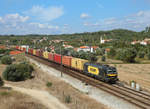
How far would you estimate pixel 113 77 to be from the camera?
90.3 feet

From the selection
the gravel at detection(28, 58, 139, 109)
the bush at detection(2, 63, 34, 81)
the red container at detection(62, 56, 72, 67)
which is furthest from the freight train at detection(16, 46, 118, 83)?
the bush at detection(2, 63, 34, 81)

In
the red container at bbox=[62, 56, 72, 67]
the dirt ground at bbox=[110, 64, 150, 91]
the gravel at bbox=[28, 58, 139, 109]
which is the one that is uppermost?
the red container at bbox=[62, 56, 72, 67]

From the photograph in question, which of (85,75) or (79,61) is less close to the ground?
(79,61)

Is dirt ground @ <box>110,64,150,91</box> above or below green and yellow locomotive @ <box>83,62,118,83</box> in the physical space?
below

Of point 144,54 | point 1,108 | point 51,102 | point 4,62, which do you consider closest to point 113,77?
point 51,102

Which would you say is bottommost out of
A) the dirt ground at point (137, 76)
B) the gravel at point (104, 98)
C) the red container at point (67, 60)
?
the dirt ground at point (137, 76)

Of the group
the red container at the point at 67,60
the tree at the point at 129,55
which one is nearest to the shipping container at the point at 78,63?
the red container at the point at 67,60

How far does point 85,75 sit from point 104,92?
12570 mm

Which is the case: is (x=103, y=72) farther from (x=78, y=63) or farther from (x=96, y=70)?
(x=78, y=63)

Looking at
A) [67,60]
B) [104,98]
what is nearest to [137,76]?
[67,60]

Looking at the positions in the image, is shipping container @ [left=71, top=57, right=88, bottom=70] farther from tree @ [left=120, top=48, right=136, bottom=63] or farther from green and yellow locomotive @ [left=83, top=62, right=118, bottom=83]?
tree @ [left=120, top=48, right=136, bottom=63]

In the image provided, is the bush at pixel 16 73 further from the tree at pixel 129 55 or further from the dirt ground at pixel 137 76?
the tree at pixel 129 55

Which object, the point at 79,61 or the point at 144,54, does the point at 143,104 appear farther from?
the point at 144,54

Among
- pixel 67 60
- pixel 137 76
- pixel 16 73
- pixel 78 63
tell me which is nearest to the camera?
pixel 78 63
